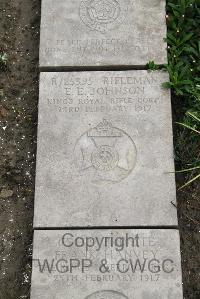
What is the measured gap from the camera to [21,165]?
4281 mm

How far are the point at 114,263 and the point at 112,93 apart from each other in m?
1.37

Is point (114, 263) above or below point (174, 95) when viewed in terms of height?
below

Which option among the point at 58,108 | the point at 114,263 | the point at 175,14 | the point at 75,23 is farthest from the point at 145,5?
the point at 114,263

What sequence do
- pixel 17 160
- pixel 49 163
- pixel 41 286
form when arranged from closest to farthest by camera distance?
pixel 41 286, pixel 49 163, pixel 17 160

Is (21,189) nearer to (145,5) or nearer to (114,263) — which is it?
(114,263)

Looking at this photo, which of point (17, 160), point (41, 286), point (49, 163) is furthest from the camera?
point (17, 160)

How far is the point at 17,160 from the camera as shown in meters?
4.30

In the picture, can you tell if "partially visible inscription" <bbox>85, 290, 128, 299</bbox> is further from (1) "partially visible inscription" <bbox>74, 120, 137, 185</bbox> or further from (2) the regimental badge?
(2) the regimental badge

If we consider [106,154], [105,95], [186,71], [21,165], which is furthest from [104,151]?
[186,71]

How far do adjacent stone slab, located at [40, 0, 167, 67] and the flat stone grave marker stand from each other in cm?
15

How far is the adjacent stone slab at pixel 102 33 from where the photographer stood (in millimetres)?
4279

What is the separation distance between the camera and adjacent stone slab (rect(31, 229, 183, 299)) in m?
3.65

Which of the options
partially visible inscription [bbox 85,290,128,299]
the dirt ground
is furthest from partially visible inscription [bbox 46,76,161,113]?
partially visible inscription [bbox 85,290,128,299]

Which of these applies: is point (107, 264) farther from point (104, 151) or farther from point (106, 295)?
point (104, 151)
